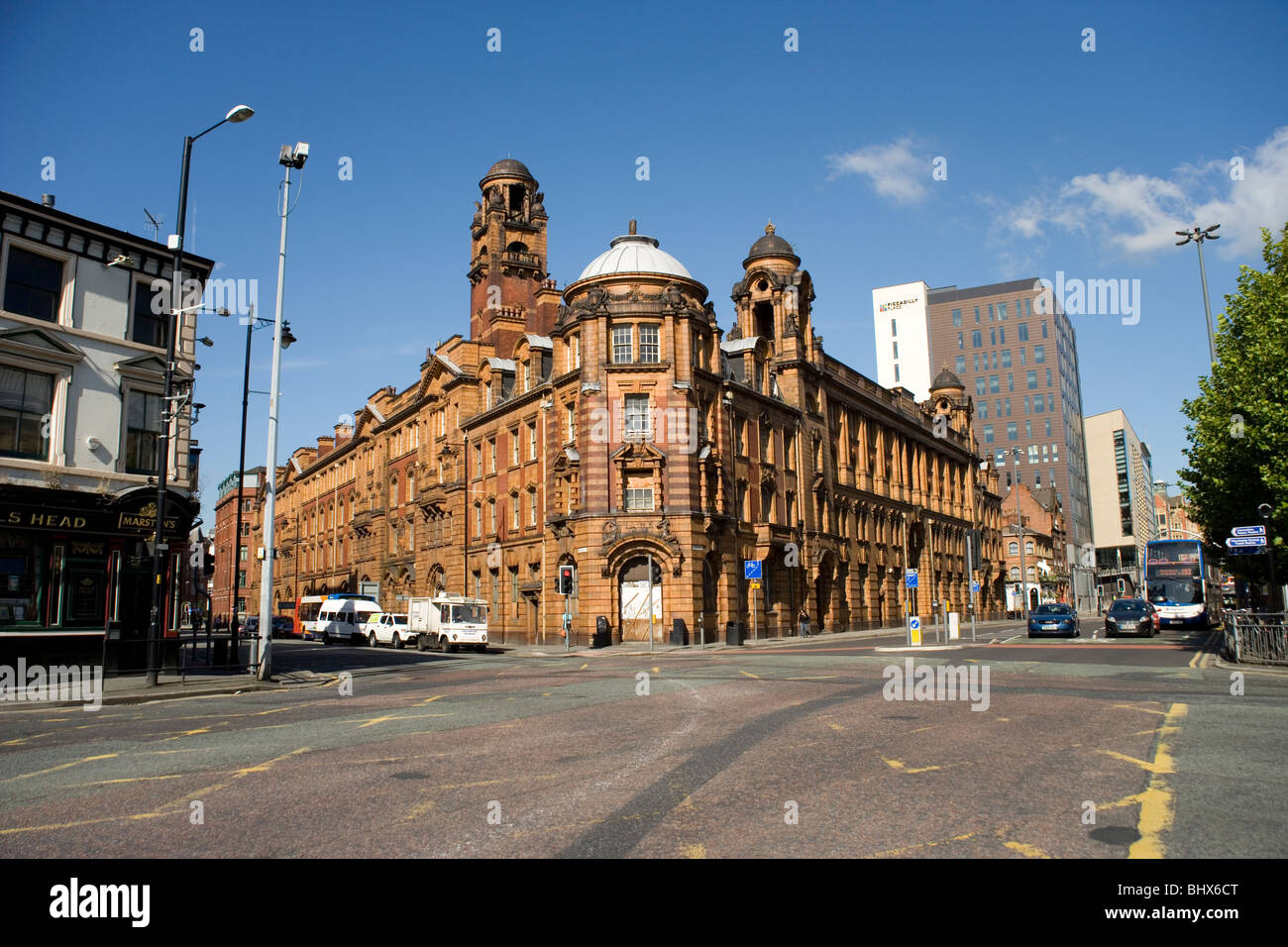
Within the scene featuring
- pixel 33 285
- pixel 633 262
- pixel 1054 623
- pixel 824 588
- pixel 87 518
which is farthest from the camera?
pixel 824 588

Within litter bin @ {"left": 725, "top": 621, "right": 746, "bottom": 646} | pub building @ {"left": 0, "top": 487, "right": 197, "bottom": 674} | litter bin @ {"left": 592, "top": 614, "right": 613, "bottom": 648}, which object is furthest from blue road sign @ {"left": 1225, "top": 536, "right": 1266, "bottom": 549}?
pub building @ {"left": 0, "top": 487, "right": 197, "bottom": 674}

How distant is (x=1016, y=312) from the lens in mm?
115438

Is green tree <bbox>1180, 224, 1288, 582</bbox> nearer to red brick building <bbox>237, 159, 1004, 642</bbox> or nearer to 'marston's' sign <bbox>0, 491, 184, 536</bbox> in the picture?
red brick building <bbox>237, 159, 1004, 642</bbox>

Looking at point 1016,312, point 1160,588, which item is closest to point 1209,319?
point 1160,588

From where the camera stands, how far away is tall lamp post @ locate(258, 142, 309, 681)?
20.3 m

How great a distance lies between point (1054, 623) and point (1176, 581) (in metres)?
12.3

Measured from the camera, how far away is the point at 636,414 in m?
40.3

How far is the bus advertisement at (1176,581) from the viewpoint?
44125 mm

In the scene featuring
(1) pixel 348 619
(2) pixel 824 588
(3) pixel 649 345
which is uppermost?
(3) pixel 649 345

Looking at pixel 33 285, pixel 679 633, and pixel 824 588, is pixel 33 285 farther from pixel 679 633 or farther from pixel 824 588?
pixel 824 588

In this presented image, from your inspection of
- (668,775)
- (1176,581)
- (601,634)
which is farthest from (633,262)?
(668,775)
